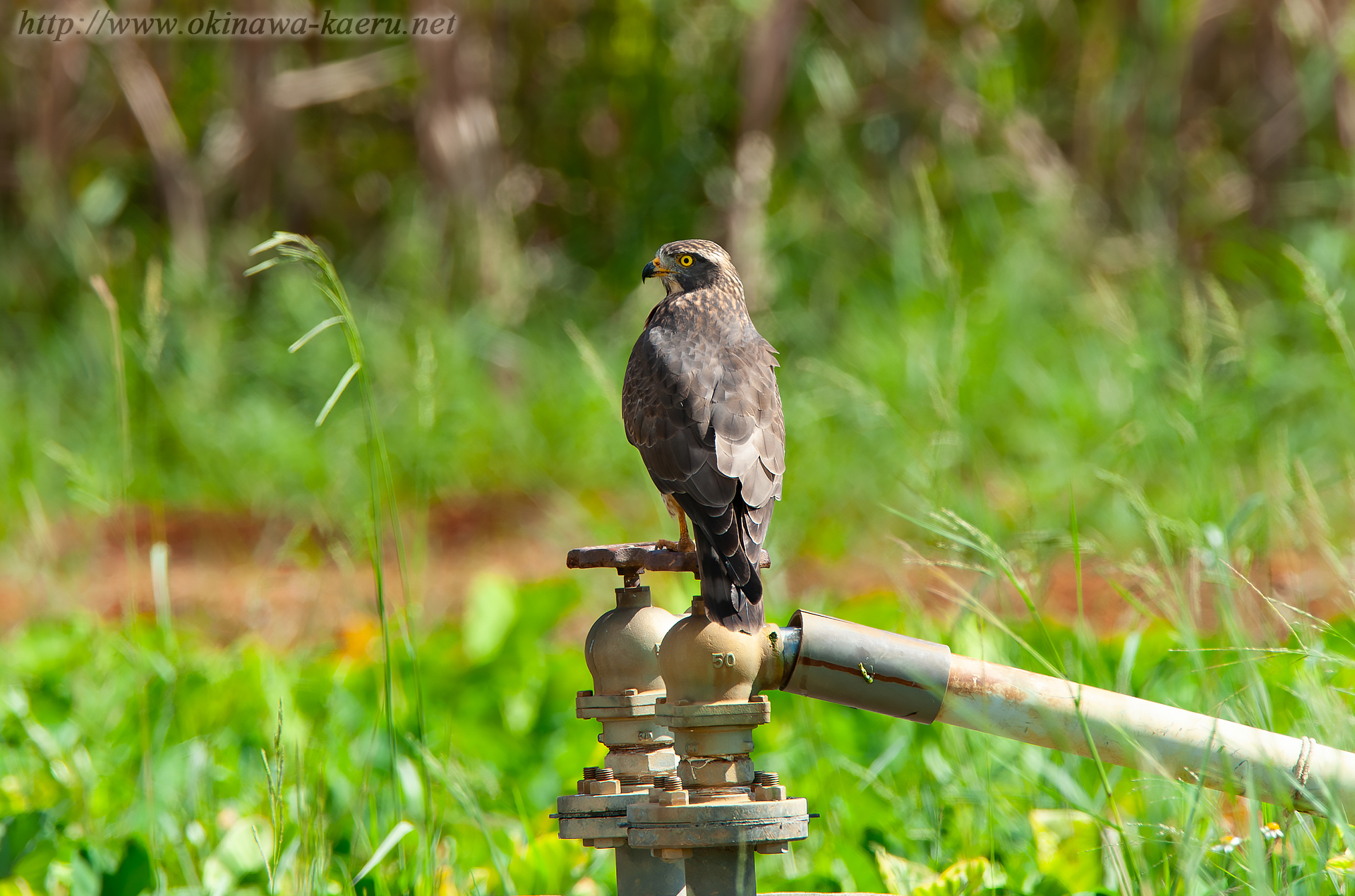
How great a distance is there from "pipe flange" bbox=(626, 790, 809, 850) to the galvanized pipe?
170 mm

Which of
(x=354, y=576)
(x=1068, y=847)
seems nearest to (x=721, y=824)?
(x=1068, y=847)

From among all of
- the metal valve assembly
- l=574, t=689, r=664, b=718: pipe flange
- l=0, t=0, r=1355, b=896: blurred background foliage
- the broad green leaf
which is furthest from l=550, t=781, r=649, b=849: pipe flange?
the broad green leaf

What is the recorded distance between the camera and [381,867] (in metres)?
2.00

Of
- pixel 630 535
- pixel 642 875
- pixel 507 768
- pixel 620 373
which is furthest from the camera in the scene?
pixel 620 373

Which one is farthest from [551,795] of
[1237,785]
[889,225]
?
[889,225]

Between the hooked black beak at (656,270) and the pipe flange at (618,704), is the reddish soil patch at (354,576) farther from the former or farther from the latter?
the pipe flange at (618,704)

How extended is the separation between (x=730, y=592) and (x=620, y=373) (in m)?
4.26

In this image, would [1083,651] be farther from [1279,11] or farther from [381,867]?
[1279,11]

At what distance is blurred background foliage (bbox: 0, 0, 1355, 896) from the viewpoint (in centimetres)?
221

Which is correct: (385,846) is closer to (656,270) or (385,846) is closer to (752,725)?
(752,725)

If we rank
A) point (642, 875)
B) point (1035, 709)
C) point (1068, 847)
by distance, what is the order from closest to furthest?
point (1035, 709) < point (642, 875) < point (1068, 847)

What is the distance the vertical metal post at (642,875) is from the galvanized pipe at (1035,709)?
1.05ft

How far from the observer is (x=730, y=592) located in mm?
1576

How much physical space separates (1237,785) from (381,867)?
4.26 feet
